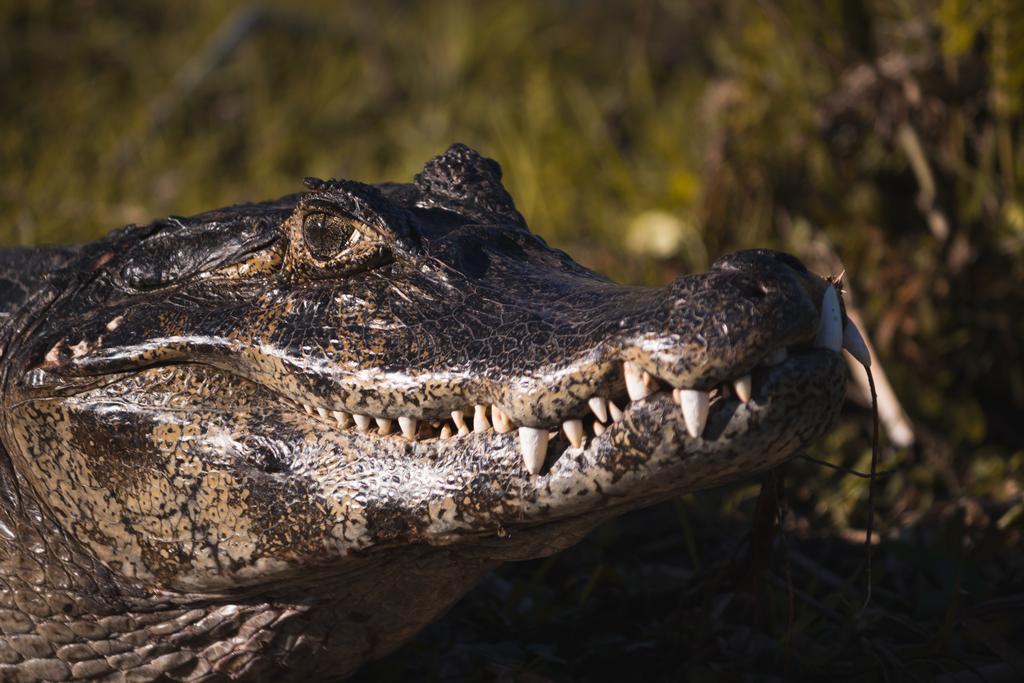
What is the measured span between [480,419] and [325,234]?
20.4 inches

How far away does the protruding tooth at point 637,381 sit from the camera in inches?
66.9

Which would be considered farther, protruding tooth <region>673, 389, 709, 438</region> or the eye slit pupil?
the eye slit pupil

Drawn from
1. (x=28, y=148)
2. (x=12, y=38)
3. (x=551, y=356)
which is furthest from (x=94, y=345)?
(x=12, y=38)

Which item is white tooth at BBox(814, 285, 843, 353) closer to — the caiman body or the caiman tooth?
the caiman body

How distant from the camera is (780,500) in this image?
2475 millimetres

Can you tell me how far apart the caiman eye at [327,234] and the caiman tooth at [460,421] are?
0.43 m

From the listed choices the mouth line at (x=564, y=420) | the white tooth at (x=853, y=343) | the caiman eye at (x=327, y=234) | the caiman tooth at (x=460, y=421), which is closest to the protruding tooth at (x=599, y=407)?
the mouth line at (x=564, y=420)

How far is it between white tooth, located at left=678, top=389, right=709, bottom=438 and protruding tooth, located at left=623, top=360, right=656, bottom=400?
52 mm

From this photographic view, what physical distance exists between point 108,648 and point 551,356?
1163 millimetres

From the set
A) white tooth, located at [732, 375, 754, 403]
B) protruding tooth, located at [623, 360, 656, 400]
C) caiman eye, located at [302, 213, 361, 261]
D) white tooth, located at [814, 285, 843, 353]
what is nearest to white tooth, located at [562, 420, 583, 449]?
protruding tooth, located at [623, 360, 656, 400]

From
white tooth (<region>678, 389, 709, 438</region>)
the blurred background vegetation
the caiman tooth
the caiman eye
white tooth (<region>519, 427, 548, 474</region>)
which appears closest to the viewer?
white tooth (<region>678, 389, 709, 438</region>)

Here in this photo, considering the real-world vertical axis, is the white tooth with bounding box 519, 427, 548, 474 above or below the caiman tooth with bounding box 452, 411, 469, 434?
below

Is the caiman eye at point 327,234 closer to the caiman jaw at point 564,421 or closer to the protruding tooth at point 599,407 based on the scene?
the caiman jaw at point 564,421

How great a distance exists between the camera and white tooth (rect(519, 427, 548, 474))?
1.80 metres
